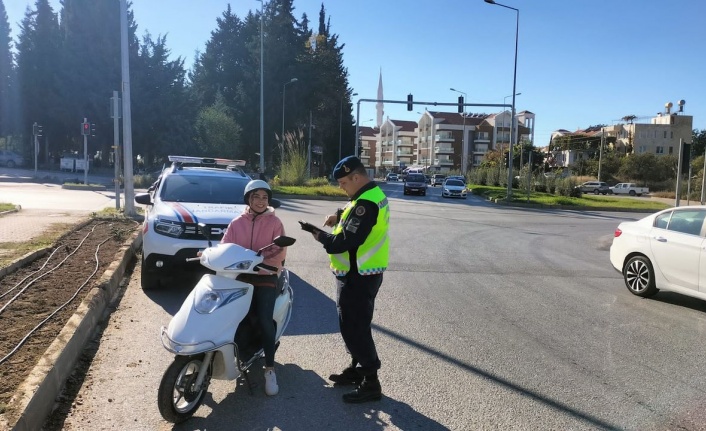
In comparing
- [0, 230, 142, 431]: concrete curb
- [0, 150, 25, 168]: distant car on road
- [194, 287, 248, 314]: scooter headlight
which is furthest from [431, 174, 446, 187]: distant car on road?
[194, 287, 248, 314]: scooter headlight

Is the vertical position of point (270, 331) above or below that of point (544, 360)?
above

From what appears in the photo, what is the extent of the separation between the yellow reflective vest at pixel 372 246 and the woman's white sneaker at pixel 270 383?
0.99 meters

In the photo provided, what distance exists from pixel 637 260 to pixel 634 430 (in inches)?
199

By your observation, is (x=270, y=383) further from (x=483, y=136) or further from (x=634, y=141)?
(x=483, y=136)

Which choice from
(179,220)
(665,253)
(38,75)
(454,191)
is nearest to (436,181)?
(454,191)

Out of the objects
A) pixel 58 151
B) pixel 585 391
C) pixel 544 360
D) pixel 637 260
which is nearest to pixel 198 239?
pixel 544 360

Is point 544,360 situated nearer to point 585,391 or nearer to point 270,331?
point 585,391

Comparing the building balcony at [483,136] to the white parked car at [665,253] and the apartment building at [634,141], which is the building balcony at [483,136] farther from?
the white parked car at [665,253]

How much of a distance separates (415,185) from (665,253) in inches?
1255

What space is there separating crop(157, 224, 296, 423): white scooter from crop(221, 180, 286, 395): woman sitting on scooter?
5.0 inches

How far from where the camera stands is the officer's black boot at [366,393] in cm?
412

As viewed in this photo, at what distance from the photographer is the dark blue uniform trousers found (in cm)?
410

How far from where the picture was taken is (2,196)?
72.5 feet

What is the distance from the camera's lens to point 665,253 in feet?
25.1
